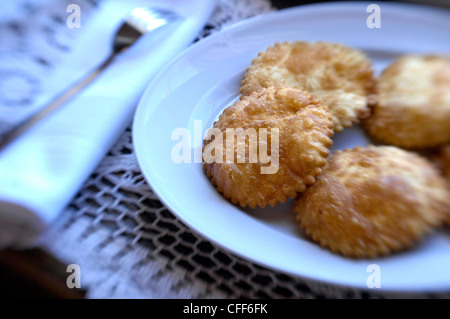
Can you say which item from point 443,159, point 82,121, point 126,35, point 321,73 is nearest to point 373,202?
point 443,159

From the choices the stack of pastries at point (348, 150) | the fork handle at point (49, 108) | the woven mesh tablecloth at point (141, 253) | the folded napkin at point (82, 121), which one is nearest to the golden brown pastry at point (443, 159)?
the stack of pastries at point (348, 150)

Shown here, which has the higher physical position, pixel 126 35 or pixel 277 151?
pixel 126 35

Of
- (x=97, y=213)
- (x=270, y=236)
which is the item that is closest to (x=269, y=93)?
(x=270, y=236)

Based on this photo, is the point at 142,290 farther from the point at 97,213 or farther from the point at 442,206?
the point at 442,206

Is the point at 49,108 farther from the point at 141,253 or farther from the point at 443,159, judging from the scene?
the point at 443,159

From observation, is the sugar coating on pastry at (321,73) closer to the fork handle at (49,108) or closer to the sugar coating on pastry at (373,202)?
the sugar coating on pastry at (373,202)

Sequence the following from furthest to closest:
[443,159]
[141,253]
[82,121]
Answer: [82,121] < [141,253] < [443,159]

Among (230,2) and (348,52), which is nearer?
(348,52)
